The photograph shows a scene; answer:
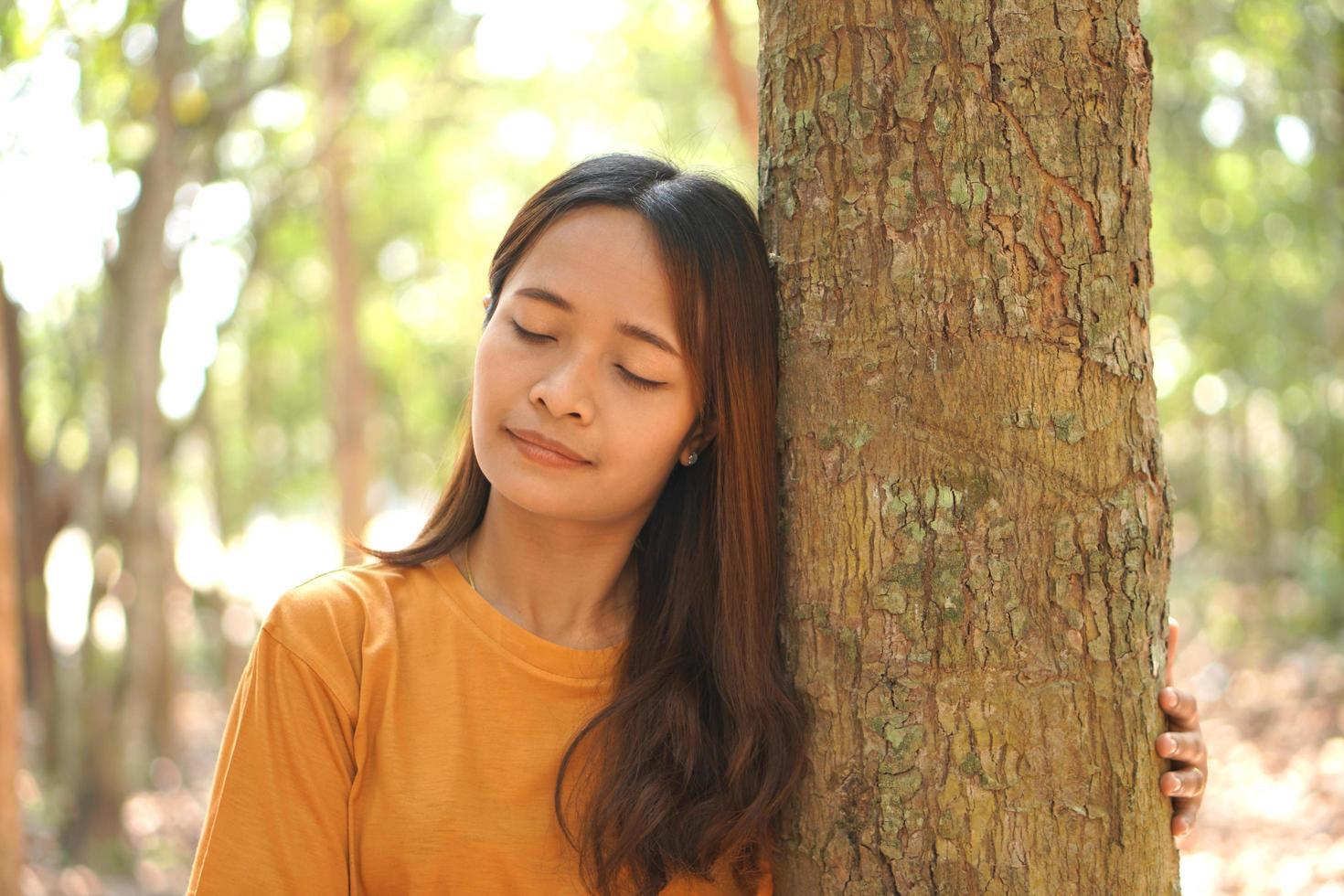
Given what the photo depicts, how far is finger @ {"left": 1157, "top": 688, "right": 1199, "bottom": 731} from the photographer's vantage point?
1761 mm

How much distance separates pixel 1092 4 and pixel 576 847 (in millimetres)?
1406

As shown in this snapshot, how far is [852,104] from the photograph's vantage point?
1771 millimetres

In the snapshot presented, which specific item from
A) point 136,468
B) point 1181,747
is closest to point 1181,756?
point 1181,747

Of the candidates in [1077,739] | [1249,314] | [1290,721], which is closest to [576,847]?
[1077,739]

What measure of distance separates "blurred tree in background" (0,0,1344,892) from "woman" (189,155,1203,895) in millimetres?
2700

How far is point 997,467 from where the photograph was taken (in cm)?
169

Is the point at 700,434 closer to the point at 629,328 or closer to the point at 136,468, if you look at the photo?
the point at 629,328

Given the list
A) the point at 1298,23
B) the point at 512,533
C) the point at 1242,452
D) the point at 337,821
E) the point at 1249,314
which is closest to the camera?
the point at 337,821

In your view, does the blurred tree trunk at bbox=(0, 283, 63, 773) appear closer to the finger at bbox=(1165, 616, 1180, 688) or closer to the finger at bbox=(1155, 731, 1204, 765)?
the finger at bbox=(1165, 616, 1180, 688)

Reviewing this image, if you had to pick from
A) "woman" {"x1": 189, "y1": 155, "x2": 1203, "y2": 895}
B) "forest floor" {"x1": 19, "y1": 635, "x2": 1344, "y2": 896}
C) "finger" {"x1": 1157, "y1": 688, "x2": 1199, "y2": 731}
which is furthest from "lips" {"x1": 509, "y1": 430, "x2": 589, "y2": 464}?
"forest floor" {"x1": 19, "y1": 635, "x2": 1344, "y2": 896}

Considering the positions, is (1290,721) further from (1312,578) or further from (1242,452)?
(1242,452)

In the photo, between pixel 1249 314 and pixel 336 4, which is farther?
pixel 1249 314

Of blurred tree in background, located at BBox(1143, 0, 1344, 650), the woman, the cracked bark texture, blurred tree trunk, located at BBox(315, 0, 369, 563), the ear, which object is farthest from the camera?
blurred tree trunk, located at BBox(315, 0, 369, 563)

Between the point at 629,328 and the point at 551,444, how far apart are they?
209 millimetres
